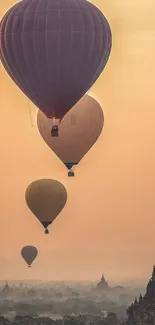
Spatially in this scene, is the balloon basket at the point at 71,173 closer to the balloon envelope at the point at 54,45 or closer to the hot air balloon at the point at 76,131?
the hot air balloon at the point at 76,131

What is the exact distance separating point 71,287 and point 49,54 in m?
1.83

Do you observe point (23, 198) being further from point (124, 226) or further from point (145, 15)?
point (145, 15)

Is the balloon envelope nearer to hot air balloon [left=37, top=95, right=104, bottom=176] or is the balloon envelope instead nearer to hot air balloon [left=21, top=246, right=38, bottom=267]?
hot air balloon [left=37, top=95, right=104, bottom=176]

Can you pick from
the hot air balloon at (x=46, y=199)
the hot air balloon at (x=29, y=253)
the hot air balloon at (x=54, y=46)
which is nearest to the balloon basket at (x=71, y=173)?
the hot air balloon at (x=46, y=199)

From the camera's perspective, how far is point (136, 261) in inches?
206

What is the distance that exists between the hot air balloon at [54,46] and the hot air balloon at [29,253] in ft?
4.41

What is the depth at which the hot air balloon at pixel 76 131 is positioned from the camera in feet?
15.9

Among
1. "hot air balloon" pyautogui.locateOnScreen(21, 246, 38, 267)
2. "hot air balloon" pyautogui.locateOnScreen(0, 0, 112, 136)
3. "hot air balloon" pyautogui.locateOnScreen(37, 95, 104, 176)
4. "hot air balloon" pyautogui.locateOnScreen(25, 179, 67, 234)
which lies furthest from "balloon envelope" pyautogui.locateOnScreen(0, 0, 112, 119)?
"hot air balloon" pyautogui.locateOnScreen(21, 246, 38, 267)

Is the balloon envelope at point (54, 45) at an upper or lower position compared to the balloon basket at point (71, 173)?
upper

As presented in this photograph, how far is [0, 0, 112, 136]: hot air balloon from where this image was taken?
13.3 feet

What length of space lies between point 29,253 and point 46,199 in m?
0.42

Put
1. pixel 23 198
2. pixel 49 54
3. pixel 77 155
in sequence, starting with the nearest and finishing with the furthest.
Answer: pixel 49 54, pixel 77 155, pixel 23 198

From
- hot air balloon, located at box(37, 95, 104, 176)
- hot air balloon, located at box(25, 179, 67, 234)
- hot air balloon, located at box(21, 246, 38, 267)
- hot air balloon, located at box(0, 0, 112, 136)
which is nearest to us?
hot air balloon, located at box(0, 0, 112, 136)

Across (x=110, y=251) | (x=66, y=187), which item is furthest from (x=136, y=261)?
(x=66, y=187)
